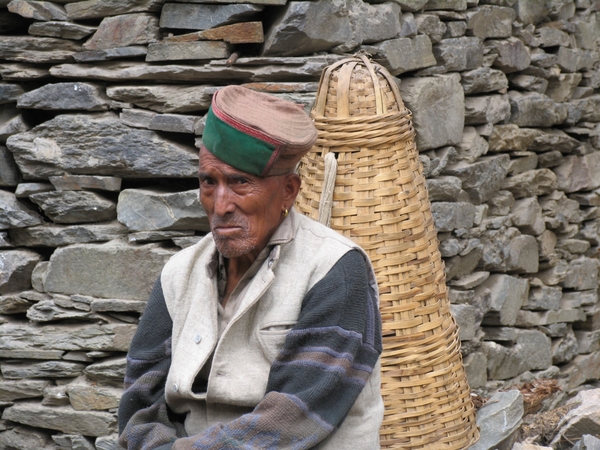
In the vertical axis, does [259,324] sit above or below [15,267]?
above

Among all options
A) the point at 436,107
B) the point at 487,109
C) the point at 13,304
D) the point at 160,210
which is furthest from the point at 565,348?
the point at 13,304

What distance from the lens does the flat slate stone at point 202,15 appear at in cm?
326

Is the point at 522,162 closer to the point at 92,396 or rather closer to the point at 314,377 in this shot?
the point at 92,396

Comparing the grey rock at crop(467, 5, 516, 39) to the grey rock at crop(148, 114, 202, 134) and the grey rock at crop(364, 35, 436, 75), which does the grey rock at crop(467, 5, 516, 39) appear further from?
the grey rock at crop(148, 114, 202, 134)

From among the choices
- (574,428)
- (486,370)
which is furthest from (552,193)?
(574,428)

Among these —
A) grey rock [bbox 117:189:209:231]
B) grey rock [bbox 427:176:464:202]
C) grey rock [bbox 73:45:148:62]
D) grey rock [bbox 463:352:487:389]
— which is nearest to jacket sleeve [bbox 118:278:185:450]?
grey rock [bbox 117:189:209:231]

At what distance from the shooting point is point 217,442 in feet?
6.15

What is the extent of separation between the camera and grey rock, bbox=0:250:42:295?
11.8 ft

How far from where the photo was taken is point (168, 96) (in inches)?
133

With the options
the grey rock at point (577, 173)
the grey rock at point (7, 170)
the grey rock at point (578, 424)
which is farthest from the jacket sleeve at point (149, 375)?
the grey rock at point (577, 173)

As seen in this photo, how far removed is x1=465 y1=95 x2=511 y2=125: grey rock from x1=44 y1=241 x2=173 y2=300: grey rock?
183 centimetres

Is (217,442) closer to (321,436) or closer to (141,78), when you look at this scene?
(321,436)

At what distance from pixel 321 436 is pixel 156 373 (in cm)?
48

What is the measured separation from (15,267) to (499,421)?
2067mm
